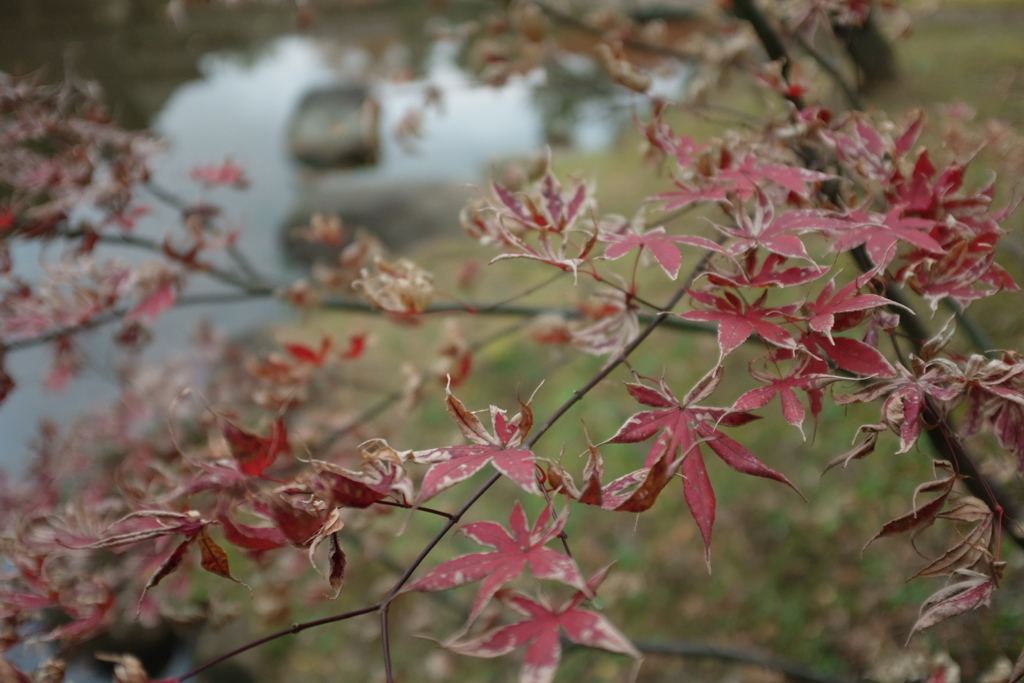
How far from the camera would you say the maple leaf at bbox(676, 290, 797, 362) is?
0.54 meters

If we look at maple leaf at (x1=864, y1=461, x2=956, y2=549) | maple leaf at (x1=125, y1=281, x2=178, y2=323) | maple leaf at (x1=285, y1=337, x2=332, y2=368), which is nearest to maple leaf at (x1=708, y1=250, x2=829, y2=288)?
maple leaf at (x1=864, y1=461, x2=956, y2=549)

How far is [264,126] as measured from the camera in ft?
24.3

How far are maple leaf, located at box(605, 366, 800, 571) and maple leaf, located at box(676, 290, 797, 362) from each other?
30 mm

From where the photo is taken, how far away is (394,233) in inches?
204

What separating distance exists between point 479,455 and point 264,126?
25.9ft

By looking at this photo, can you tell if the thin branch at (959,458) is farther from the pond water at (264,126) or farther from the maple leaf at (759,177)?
the pond water at (264,126)

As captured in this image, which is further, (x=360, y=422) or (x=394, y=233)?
(x=394, y=233)

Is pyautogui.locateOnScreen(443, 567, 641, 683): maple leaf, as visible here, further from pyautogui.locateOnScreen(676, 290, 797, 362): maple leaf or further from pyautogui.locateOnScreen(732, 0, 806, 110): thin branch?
pyautogui.locateOnScreen(732, 0, 806, 110): thin branch

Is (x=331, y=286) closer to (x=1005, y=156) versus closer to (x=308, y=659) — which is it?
(x=1005, y=156)

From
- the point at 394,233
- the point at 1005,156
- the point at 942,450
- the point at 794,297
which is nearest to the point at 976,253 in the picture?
the point at 942,450

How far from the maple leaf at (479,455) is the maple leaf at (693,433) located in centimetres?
8

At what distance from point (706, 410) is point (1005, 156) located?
130 centimetres

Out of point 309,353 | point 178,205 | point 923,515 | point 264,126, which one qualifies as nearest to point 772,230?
point 923,515

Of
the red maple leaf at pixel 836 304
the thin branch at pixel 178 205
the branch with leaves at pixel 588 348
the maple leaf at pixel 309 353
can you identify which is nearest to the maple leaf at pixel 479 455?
the branch with leaves at pixel 588 348
